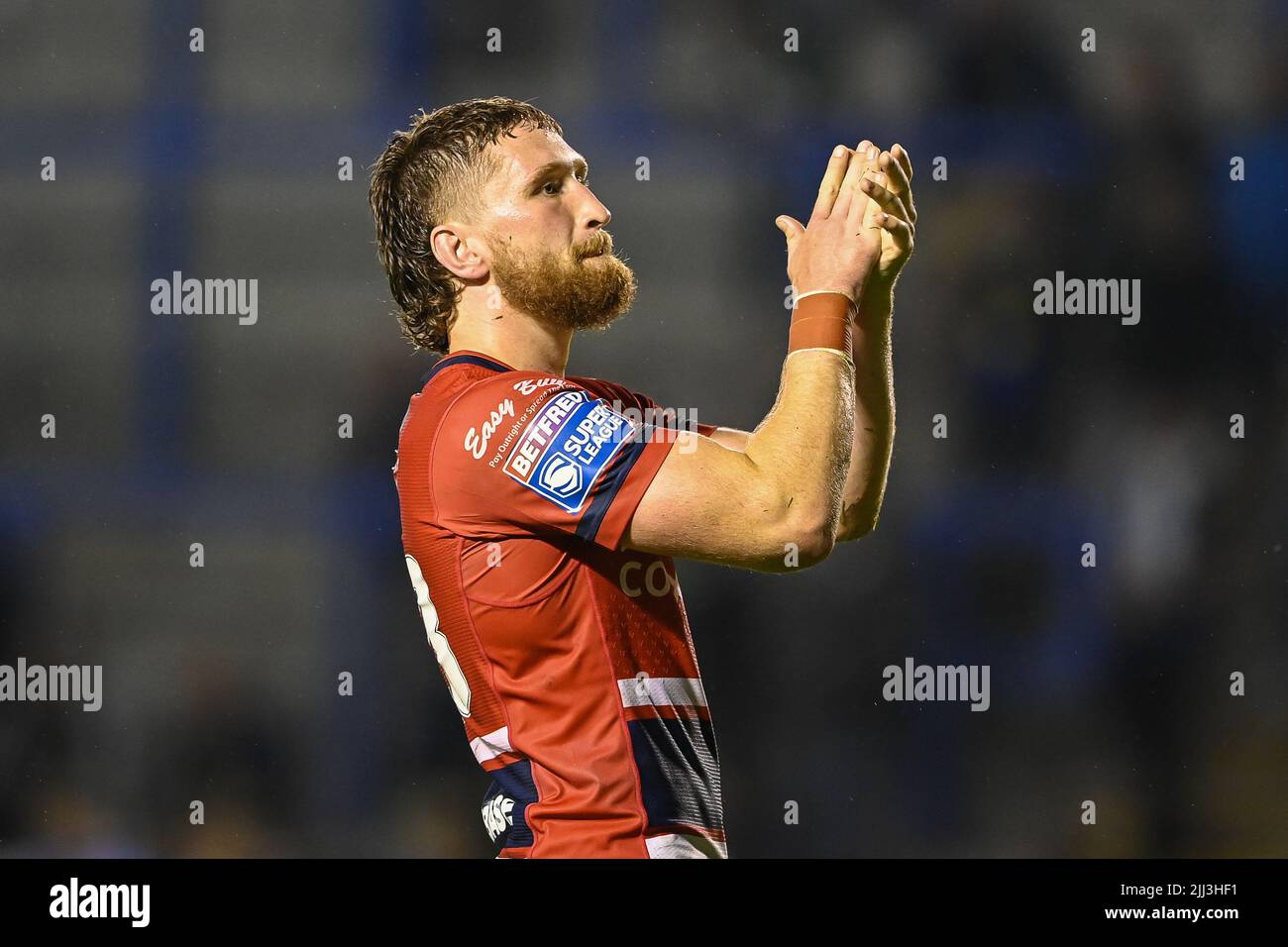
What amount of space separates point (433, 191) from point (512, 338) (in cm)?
31

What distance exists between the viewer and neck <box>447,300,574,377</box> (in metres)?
2.19

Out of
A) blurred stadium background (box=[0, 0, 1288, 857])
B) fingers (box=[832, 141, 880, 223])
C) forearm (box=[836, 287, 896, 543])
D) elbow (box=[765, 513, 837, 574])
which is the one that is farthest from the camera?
blurred stadium background (box=[0, 0, 1288, 857])

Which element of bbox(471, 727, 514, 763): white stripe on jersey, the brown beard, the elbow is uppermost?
the brown beard

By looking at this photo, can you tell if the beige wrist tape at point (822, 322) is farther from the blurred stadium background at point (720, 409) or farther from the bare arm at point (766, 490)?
the blurred stadium background at point (720, 409)

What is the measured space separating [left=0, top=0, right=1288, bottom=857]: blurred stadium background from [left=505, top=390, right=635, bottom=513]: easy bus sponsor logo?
2.94m

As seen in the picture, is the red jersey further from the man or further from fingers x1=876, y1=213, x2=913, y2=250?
fingers x1=876, y1=213, x2=913, y2=250

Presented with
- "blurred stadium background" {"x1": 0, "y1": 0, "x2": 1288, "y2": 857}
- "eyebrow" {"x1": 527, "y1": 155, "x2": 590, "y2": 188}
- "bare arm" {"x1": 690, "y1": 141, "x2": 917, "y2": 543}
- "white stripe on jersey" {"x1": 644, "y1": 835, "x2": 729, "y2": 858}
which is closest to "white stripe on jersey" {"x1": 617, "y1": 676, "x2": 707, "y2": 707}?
"white stripe on jersey" {"x1": 644, "y1": 835, "x2": 729, "y2": 858}

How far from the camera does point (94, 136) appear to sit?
496 centimetres

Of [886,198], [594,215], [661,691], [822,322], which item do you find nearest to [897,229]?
[886,198]

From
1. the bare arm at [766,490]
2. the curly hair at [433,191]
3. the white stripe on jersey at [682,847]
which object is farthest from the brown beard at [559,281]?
the white stripe on jersey at [682,847]

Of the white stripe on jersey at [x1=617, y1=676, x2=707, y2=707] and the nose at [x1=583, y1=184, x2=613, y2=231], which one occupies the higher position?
the nose at [x1=583, y1=184, x2=613, y2=231]

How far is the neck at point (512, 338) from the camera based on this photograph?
219cm

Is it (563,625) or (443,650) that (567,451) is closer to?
(563,625)

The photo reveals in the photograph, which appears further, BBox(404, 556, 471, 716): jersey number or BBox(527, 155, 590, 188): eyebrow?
BBox(527, 155, 590, 188): eyebrow
